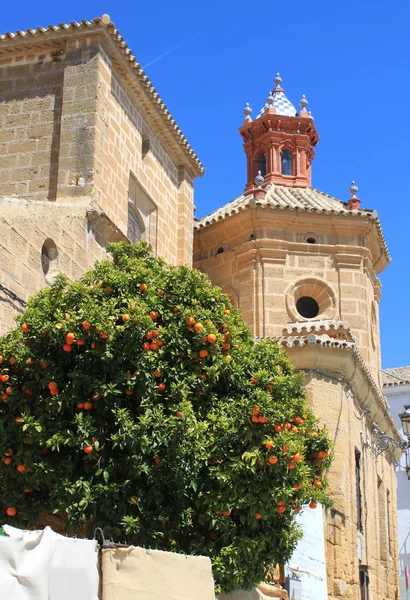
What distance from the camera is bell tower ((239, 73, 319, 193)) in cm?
2322

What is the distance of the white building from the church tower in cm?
787

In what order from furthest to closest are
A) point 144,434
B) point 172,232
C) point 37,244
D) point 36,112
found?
point 172,232, point 36,112, point 37,244, point 144,434

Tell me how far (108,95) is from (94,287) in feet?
21.4

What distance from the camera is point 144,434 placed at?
8.15 m

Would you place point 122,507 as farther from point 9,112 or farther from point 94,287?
point 9,112

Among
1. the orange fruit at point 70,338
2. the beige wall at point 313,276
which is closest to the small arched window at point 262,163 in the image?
the beige wall at point 313,276

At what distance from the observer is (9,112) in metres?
14.8

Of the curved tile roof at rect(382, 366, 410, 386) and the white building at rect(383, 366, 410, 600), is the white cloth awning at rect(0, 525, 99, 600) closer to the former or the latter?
the white building at rect(383, 366, 410, 600)

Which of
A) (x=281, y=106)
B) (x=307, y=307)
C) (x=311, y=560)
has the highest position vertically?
(x=281, y=106)

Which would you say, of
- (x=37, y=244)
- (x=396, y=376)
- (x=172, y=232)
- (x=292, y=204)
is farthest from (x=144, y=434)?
(x=396, y=376)

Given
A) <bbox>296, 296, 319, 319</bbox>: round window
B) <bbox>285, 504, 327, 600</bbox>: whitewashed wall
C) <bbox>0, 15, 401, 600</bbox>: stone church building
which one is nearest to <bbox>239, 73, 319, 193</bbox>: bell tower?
<bbox>0, 15, 401, 600</bbox>: stone church building

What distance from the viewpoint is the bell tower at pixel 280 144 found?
2322 centimetres

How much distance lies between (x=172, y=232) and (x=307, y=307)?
14.7 feet

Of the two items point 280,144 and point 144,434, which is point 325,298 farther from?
point 144,434
